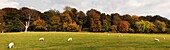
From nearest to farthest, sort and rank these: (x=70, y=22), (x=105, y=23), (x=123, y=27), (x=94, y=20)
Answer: (x=70, y=22) < (x=123, y=27) < (x=105, y=23) < (x=94, y=20)

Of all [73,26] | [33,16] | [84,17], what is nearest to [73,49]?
[73,26]

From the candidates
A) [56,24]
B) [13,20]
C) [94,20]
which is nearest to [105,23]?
[94,20]

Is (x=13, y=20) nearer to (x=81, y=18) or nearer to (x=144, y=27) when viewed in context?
(x=81, y=18)

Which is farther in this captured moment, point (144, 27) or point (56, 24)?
point (144, 27)

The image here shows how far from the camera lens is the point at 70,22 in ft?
438

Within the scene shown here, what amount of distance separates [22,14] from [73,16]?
2831 centimetres

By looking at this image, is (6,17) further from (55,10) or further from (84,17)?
(84,17)

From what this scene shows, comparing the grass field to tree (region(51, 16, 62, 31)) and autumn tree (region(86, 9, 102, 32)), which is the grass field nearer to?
tree (region(51, 16, 62, 31))

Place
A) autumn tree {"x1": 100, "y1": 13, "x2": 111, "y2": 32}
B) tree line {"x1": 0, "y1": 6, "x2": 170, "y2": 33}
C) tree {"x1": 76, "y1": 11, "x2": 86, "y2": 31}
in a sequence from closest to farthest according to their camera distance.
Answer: tree line {"x1": 0, "y1": 6, "x2": 170, "y2": 33}
autumn tree {"x1": 100, "y1": 13, "x2": 111, "y2": 32}
tree {"x1": 76, "y1": 11, "x2": 86, "y2": 31}

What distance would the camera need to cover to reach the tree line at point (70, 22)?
128 m

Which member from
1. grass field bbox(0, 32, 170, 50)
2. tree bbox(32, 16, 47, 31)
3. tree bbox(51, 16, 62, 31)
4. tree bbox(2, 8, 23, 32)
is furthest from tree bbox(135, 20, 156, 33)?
grass field bbox(0, 32, 170, 50)

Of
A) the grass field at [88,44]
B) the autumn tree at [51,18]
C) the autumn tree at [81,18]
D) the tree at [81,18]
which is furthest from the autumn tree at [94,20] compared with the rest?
the grass field at [88,44]

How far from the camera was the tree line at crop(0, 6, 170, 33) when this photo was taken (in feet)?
420

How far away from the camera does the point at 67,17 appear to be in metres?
136
